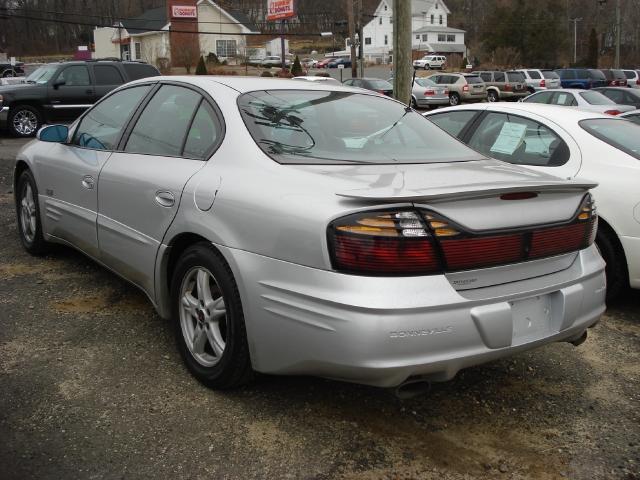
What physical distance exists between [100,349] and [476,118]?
3.49m

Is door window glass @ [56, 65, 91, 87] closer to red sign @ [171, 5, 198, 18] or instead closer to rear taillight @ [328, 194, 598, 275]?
rear taillight @ [328, 194, 598, 275]

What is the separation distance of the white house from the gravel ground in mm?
91078

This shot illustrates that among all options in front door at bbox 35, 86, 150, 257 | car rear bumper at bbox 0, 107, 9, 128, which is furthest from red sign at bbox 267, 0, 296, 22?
front door at bbox 35, 86, 150, 257

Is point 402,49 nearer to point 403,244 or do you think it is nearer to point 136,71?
point 403,244

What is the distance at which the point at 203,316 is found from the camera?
3242 millimetres

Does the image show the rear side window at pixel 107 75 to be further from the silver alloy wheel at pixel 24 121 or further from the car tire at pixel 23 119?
the silver alloy wheel at pixel 24 121

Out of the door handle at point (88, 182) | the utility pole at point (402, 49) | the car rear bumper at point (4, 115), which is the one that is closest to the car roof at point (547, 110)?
the utility pole at point (402, 49)

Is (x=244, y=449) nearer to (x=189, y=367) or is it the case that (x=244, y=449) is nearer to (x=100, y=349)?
(x=189, y=367)

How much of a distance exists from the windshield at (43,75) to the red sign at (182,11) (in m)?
44.7

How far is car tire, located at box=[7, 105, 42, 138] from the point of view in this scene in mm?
15664

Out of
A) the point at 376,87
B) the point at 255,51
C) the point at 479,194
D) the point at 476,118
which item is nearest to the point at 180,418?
the point at 479,194

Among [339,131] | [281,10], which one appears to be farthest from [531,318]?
[281,10]

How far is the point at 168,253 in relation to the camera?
3.47 metres

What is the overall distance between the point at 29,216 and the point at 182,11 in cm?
5697
